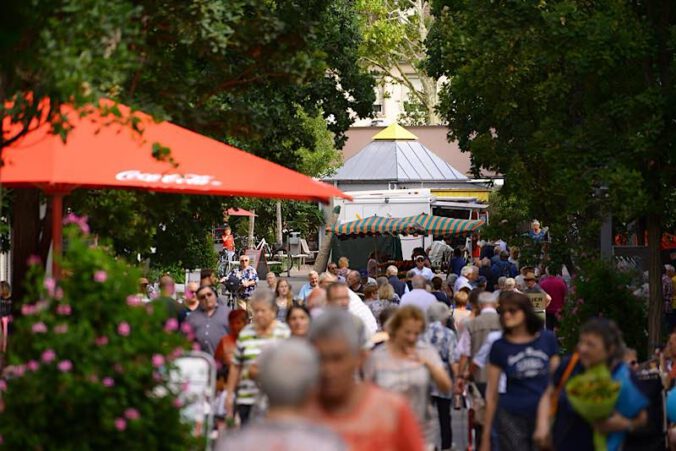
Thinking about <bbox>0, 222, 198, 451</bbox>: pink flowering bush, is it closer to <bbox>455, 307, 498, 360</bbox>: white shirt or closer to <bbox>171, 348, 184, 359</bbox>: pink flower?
<bbox>171, 348, 184, 359</bbox>: pink flower

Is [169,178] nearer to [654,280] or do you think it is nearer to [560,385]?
A: [560,385]

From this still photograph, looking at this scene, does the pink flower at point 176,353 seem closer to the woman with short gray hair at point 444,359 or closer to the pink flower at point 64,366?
the pink flower at point 64,366

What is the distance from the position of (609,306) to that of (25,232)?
24.5 ft

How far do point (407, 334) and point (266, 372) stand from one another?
13.2 feet

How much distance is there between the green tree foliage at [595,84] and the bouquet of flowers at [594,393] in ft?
37.0

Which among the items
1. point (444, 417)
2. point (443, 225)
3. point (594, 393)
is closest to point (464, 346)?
point (444, 417)

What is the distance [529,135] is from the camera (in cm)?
3102

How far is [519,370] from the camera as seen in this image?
10.3 m

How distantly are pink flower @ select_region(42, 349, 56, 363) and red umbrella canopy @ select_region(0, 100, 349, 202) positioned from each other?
2.82 metres

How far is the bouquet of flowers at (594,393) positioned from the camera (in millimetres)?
8828

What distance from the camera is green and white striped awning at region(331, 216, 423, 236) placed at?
4209 centimetres

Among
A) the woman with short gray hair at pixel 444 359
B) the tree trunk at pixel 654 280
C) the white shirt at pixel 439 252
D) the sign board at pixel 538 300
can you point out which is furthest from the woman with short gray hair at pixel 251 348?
the white shirt at pixel 439 252

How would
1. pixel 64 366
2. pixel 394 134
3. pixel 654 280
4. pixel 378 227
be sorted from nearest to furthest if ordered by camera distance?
pixel 64 366 → pixel 654 280 → pixel 378 227 → pixel 394 134

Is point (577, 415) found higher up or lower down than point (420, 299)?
lower down
